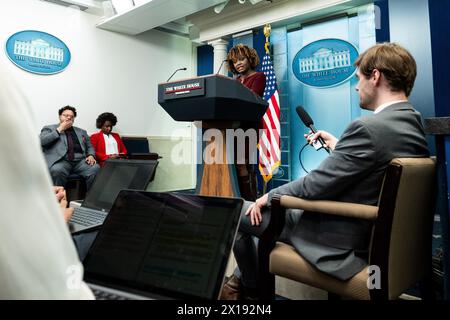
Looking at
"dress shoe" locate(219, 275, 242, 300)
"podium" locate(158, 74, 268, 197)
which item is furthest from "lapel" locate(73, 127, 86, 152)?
"dress shoe" locate(219, 275, 242, 300)

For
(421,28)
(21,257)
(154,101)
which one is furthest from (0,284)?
(154,101)

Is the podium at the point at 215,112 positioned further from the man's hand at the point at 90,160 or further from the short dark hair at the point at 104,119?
the short dark hair at the point at 104,119

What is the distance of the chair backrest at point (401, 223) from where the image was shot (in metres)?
0.94

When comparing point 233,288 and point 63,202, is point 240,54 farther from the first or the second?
point 63,202

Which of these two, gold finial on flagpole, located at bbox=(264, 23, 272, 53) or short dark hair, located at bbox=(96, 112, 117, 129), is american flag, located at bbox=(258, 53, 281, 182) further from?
short dark hair, located at bbox=(96, 112, 117, 129)

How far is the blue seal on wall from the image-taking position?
352 cm

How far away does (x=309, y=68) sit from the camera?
3.85 metres

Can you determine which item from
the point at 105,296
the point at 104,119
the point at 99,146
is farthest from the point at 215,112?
the point at 104,119

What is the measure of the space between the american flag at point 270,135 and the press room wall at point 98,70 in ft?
6.60

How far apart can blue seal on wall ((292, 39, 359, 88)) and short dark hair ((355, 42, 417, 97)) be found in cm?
244

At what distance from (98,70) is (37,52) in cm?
A: 80

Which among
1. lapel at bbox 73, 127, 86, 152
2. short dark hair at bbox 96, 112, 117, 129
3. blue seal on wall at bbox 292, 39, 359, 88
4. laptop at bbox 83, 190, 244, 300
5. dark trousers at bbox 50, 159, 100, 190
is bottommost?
laptop at bbox 83, 190, 244, 300
